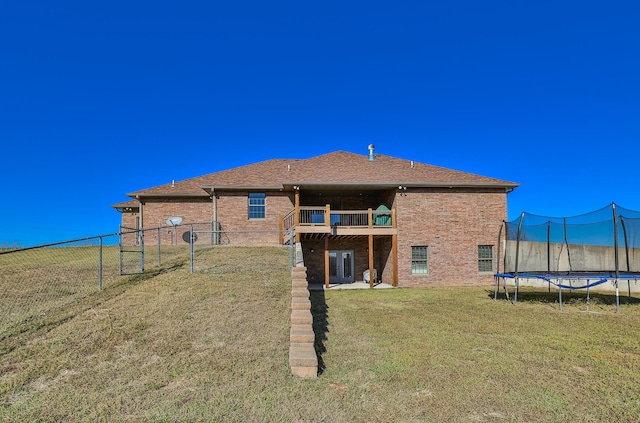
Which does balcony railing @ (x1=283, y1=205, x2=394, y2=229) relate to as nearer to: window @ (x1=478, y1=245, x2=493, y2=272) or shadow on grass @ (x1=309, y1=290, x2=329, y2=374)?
shadow on grass @ (x1=309, y1=290, x2=329, y2=374)

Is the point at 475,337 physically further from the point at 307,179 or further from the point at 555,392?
the point at 307,179

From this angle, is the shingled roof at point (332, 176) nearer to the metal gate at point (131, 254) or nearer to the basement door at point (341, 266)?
the metal gate at point (131, 254)

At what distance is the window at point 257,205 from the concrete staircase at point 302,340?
11.8 m

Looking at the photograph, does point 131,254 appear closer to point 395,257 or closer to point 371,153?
point 395,257

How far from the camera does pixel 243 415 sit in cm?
375

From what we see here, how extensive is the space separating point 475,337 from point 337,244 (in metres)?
13.1

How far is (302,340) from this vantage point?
561 cm

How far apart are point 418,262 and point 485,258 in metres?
3.43

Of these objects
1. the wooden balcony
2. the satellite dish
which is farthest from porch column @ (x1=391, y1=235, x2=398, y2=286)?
the satellite dish

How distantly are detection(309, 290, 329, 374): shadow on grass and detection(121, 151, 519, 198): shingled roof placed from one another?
21.4 feet

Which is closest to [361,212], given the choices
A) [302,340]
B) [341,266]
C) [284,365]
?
[341,266]

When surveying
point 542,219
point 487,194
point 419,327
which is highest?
point 487,194

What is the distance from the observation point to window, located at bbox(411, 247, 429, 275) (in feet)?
57.6

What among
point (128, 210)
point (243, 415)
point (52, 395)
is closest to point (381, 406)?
point (243, 415)
